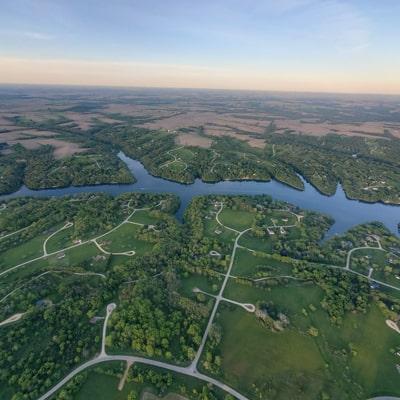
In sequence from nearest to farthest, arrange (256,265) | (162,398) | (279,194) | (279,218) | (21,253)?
(162,398)
(256,265)
(21,253)
(279,218)
(279,194)

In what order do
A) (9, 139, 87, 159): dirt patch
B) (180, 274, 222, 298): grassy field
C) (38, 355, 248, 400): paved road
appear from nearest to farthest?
(38, 355, 248, 400): paved road, (180, 274, 222, 298): grassy field, (9, 139, 87, 159): dirt patch

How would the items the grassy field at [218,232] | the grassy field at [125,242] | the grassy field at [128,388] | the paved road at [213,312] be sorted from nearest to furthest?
the grassy field at [128,388] → the paved road at [213,312] → the grassy field at [125,242] → the grassy field at [218,232]

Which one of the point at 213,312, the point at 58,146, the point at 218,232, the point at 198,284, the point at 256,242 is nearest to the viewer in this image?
the point at 213,312

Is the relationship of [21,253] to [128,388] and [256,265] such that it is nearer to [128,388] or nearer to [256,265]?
[128,388]

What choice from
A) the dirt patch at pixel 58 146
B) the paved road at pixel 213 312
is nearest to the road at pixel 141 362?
the paved road at pixel 213 312

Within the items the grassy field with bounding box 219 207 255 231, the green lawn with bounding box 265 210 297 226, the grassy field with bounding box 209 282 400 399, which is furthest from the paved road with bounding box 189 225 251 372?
the green lawn with bounding box 265 210 297 226

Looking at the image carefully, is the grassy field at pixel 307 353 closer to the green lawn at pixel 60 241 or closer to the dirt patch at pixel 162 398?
the dirt patch at pixel 162 398

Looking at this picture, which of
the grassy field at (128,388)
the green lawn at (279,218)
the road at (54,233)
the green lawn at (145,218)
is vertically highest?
the grassy field at (128,388)

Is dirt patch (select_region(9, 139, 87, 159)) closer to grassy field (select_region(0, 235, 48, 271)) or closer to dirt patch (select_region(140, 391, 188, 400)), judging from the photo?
grassy field (select_region(0, 235, 48, 271))

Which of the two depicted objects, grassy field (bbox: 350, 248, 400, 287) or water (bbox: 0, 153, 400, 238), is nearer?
grassy field (bbox: 350, 248, 400, 287)

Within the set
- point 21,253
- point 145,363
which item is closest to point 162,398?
point 145,363
